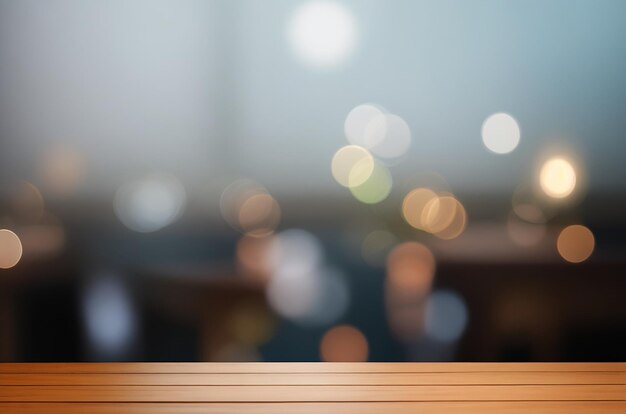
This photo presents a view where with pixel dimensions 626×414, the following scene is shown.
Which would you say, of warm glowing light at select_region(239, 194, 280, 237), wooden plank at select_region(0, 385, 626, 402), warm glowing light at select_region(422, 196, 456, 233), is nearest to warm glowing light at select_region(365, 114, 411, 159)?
warm glowing light at select_region(422, 196, 456, 233)

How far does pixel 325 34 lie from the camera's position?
117 cm

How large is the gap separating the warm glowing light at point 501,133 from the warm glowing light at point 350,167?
0.75 feet

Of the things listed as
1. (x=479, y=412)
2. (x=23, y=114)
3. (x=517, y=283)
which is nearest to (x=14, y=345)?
(x=23, y=114)

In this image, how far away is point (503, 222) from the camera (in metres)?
1.16

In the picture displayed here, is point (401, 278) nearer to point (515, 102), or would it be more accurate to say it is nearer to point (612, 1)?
point (515, 102)

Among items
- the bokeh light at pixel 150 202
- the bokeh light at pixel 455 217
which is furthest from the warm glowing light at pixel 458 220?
the bokeh light at pixel 150 202

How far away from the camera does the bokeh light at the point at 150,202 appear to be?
1160 millimetres

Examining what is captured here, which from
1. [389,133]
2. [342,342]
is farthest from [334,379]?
[389,133]

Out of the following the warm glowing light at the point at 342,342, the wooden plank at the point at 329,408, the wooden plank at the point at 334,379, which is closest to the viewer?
the wooden plank at the point at 329,408

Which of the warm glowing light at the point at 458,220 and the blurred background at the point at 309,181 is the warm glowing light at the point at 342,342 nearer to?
the blurred background at the point at 309,181

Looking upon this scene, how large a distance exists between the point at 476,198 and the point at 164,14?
69 centimetres

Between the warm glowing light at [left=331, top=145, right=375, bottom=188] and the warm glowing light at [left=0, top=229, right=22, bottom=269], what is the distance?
62 centimetres

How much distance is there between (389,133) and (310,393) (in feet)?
1.75

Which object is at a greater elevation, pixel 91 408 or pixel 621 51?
pixel 621 51
